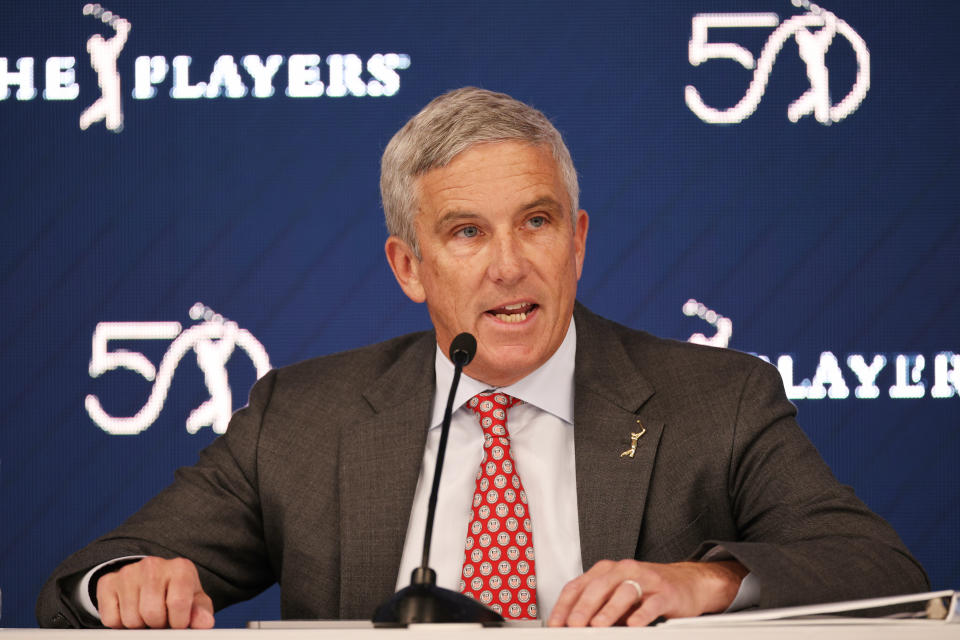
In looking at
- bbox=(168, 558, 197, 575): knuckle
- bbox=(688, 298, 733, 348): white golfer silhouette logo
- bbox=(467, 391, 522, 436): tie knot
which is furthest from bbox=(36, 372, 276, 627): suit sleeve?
bbox=(688, 298, 733, 348): white golfer silhouette logo

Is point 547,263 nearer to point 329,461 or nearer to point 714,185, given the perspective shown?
point 329,461

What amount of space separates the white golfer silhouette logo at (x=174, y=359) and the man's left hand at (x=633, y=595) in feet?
5.74

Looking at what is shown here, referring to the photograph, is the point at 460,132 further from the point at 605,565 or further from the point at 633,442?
the point at 605,565

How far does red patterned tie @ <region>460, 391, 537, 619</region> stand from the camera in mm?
1778

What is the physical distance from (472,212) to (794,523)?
29.3 inches

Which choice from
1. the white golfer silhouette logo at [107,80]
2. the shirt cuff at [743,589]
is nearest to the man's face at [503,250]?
the shirt cuff at [743,589]

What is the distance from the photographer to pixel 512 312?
1942 millimetres

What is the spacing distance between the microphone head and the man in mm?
366

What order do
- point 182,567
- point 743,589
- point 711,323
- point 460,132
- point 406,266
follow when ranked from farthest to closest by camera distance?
1. point 711,323
2. point 406,266
3. point 460,132
4. point 182,567
5. point 743,589

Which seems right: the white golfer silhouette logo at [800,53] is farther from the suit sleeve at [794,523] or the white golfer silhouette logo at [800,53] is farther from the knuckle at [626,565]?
the knuckle at [626,565]

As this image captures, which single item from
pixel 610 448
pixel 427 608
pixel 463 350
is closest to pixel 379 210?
pixel 610 448

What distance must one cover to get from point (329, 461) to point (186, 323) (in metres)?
1.07

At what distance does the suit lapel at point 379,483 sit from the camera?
1.85m

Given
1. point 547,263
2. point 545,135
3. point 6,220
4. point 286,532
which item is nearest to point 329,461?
point 286,532
